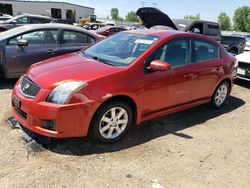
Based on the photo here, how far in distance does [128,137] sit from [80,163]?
3.35 ft

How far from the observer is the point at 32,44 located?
692cm

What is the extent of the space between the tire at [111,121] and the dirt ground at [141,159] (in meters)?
0.14

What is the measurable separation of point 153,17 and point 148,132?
6.78 metres

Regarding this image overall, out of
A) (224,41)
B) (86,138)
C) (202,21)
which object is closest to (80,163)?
(86,138)

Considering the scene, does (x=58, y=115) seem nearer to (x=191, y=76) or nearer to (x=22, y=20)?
(x=191, y=76)

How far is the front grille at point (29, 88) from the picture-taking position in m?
3.84

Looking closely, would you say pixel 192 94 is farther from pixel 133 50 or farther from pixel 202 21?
pixel 202 21

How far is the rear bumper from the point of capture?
3.63 meters

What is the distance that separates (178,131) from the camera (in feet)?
15.9

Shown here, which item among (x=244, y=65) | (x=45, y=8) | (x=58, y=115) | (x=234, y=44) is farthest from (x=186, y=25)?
(x=45, y=8)

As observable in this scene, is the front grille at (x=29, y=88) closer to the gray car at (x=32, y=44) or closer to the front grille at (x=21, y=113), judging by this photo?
the front grille at (x=21, y=113)

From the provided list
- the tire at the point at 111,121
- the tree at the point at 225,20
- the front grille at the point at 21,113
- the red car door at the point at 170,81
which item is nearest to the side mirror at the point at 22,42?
the front grille at the point at 21,113

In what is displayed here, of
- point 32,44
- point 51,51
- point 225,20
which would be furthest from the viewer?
point 225,20

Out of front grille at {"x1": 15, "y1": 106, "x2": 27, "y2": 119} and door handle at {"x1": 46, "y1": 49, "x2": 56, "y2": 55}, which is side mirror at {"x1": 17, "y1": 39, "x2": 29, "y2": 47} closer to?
door handle at {"x1": 46, "y1": 49, "x2": 56, "y2": 55}
